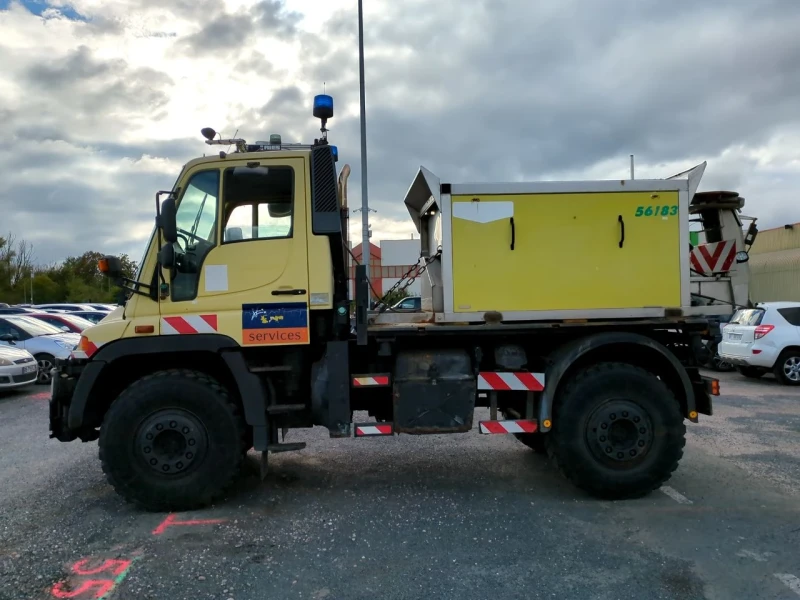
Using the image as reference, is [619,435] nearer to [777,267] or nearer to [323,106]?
[323,106]

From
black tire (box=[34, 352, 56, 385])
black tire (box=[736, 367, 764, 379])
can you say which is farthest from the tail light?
black tire (box=[34, 352, 56, 385])

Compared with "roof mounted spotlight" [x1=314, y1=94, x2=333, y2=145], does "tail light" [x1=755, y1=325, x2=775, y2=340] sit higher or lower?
lower

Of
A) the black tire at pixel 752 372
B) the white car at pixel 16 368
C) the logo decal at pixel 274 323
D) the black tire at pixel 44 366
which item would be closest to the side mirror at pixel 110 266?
the logo decal at pixel 274 323

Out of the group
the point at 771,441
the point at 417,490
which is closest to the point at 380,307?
the point at 417,490

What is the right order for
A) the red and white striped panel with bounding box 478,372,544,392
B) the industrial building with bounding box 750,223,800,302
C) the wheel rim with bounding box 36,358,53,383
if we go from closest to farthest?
the red and white striped panel with bounding box 478,372,544,392 → the wheel rim with bounding box 36,358,53,383 → the industrial building with bounding box 750,223,800,302

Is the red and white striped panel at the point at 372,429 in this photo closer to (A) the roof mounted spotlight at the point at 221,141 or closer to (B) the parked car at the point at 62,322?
(A) the roof mounted spotlight at the point at 221,141

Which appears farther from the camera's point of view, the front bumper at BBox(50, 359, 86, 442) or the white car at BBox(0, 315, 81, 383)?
the white car at BBox(0, 315, 81, 383)

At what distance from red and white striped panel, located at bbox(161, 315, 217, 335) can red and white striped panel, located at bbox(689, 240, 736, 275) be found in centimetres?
457

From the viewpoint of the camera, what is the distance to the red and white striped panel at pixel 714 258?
18.6ft

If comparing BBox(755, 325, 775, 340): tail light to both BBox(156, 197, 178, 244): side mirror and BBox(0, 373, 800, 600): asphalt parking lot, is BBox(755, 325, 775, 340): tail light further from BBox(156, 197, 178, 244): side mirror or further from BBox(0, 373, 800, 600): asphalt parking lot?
BBox(156, 197, 178, 244): side mirror

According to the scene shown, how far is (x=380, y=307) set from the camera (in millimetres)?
6164

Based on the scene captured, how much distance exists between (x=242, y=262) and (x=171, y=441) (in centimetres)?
160

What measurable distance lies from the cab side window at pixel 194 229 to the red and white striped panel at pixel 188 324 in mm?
182

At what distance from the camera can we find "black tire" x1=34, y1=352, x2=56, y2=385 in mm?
12344
